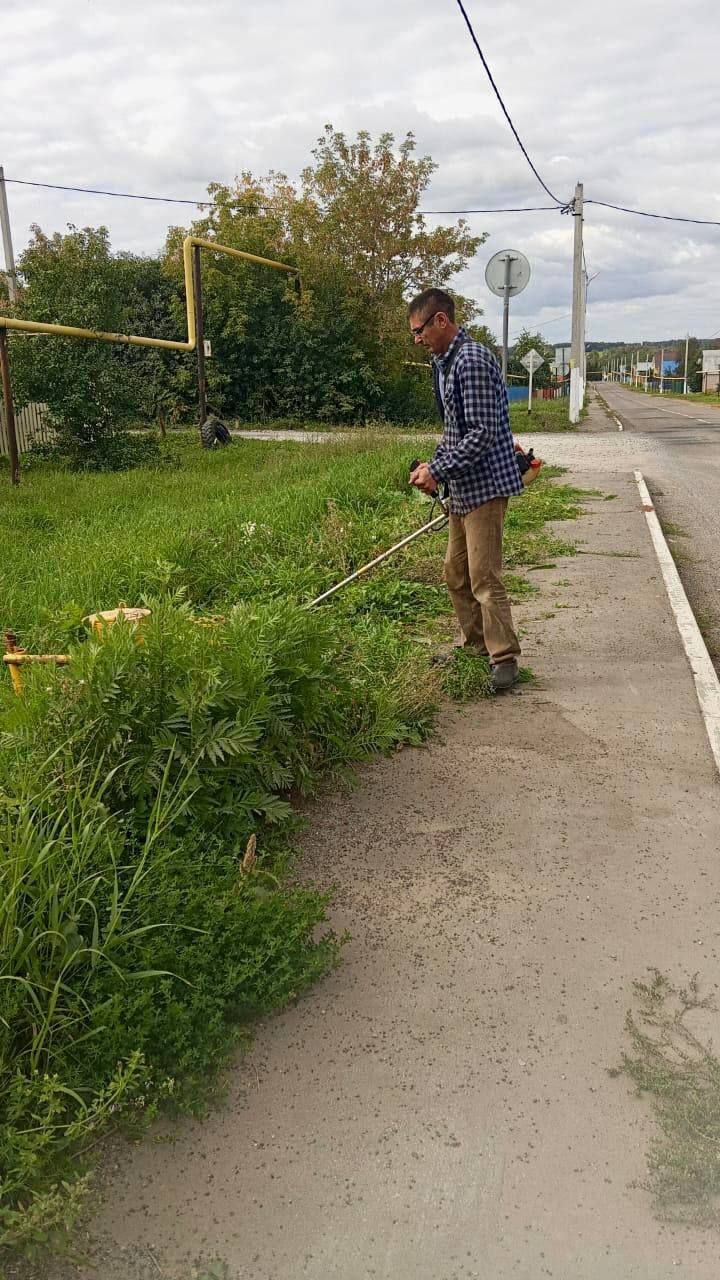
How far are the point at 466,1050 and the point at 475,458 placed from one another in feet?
10.0

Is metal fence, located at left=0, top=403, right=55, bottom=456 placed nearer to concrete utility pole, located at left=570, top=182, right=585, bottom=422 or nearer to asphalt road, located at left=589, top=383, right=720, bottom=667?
asphalt road, located at left=589, top=383, right=720, bottom=667

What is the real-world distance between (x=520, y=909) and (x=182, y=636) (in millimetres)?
1507

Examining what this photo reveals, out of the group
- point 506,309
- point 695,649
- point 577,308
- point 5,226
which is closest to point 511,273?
point 506,309

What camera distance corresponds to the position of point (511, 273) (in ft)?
38.0

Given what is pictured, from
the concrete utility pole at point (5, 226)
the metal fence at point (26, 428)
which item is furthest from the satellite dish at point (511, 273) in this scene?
the concrete utility pole at point (5, 226)

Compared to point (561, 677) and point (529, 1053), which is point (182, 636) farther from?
point (561, 677)

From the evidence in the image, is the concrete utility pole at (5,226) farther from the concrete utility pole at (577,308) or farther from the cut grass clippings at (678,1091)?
the cut grass clippings at (678,1091)

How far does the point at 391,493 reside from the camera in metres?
10.2

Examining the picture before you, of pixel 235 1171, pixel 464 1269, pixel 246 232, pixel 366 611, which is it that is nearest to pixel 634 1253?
pixel 464 1269

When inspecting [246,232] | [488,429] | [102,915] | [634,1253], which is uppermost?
[246,232]

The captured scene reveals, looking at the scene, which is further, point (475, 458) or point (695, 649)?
point (695, 649)

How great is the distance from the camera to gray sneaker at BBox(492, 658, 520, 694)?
199 inches

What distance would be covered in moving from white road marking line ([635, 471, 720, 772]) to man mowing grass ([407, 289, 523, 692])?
3.16 feet

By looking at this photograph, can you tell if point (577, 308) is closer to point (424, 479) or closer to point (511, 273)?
point (511, 273)
